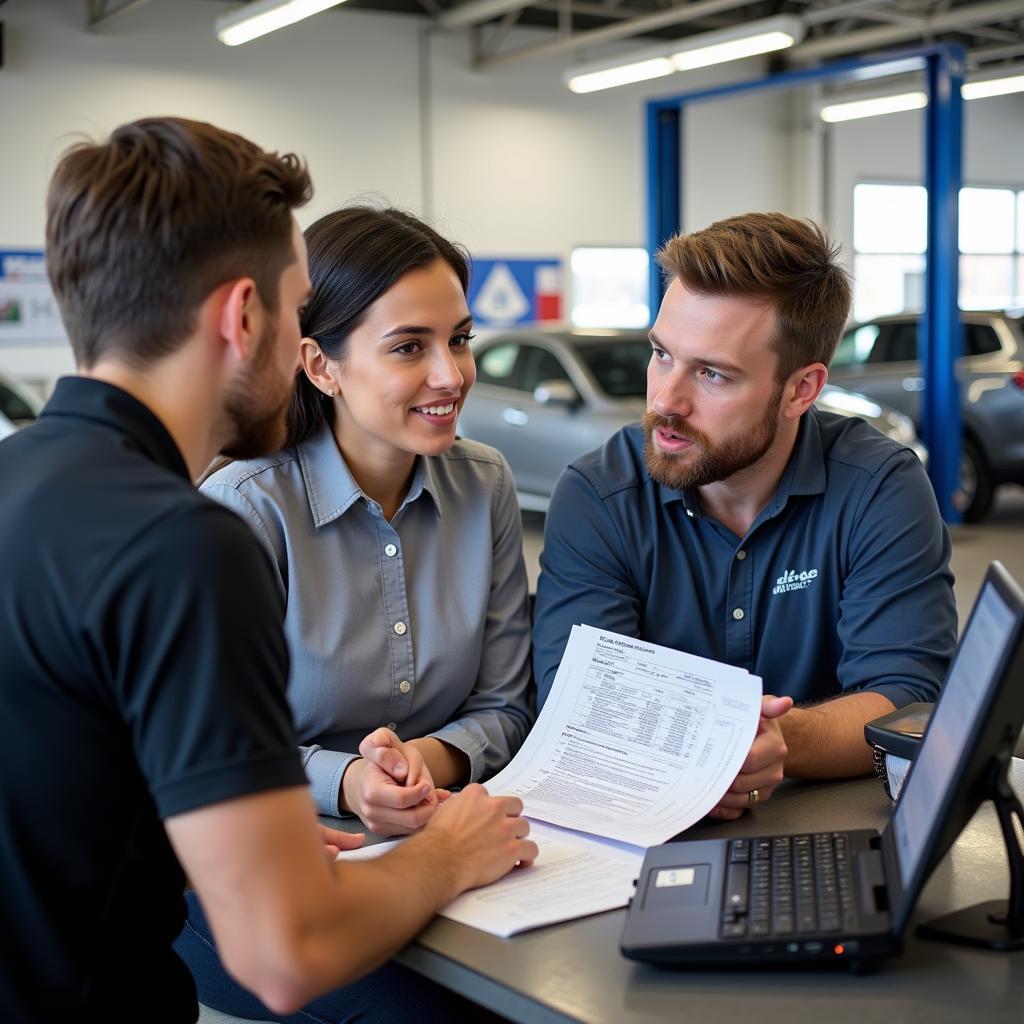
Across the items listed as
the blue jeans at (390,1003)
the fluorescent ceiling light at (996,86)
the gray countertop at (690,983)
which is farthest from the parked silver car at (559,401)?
the gray countertop at (690,983)

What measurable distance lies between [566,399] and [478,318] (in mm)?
5066

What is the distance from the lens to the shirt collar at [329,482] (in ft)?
6.56

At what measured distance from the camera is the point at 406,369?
6.77ft

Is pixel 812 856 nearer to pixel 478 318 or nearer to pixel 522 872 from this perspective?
pixel 522 872

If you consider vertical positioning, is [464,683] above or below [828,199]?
below

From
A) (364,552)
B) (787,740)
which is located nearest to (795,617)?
(787,740)

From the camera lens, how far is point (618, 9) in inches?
485

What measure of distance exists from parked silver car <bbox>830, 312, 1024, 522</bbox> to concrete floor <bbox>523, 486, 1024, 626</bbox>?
26 centimetres

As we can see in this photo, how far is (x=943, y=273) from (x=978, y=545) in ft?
5.10

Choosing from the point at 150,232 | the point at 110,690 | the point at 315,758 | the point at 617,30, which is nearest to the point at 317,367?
the point at 315,758

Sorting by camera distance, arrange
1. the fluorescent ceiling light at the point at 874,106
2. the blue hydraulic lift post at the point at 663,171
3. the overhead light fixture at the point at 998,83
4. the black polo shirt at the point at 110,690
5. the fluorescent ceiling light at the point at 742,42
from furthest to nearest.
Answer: the fluorescent ceiling light at the point at 874,106, the overhead light fixture at the point at 998,83, the fluorescent ceiling light at the point at 742,42, the blue hydraulic lift post at the point at 663,171, the black polo shirt at the point at 110,690

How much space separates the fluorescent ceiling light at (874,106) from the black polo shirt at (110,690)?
37.5ft

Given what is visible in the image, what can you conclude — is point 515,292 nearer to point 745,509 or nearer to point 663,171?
point 663,171

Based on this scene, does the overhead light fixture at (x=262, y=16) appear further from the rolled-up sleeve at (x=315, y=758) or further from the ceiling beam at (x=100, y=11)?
the rolled-up sleeve at (x=315, y=758)
